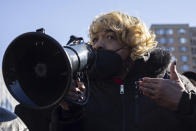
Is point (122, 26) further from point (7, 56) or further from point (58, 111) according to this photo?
point (7, 56)

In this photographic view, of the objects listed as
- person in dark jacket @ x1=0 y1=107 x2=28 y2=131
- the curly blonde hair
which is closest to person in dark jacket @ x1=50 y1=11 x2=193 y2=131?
the curly blonde hair

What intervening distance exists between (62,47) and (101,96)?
1022 millimetres

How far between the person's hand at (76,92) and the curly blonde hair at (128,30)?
762 mm

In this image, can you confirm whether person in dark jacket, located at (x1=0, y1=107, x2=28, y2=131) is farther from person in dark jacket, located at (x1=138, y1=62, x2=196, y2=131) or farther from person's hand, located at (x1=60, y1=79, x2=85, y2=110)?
person in dark jacket, located at (x1=138, y1=62, x2=196, y2=131)

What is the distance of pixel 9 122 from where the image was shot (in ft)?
7.25

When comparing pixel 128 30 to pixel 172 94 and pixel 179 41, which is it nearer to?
pixel 172 94

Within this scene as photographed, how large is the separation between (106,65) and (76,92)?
50 cm

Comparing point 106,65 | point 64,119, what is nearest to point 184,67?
point 106,65

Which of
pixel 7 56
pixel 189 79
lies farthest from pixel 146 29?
pixel 7 56

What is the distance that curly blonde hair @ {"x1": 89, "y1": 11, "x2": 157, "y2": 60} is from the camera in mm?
3213

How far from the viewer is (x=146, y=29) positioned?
11.2 feet

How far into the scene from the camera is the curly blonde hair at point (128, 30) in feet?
10.5

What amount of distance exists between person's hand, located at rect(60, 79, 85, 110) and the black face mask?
287 millimetres

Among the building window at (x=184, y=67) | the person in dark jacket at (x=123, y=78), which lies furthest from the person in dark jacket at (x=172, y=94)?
the building window at (x=184, y=67)
